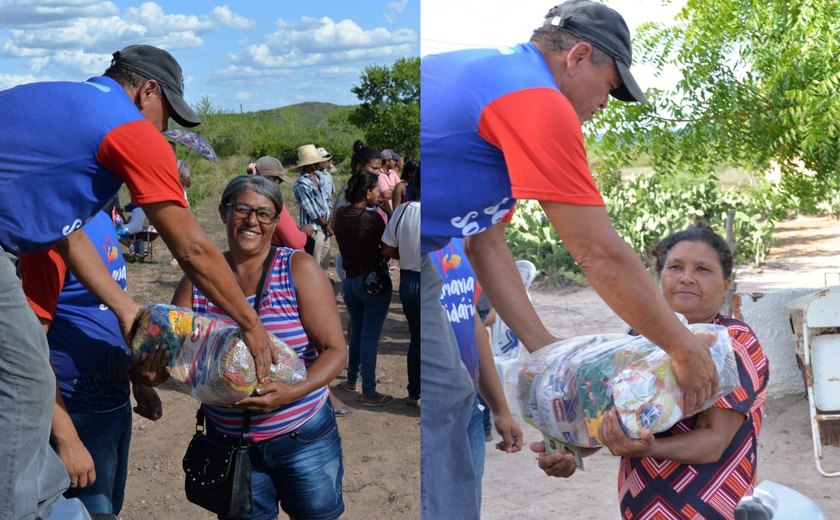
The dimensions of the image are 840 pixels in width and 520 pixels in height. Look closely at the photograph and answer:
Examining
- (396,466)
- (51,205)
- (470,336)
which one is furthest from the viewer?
(396,466)

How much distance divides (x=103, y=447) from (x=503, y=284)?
0.94 m

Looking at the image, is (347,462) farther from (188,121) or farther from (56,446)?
(188,121)

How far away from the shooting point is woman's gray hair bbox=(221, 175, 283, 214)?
1.95 meters

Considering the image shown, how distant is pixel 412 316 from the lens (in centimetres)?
197

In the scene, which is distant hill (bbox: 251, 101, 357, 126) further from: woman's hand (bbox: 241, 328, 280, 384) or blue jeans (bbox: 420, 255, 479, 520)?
blue jeans (bbox: 420, 255, 479, 520)

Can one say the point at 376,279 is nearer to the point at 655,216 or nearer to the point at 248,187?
the point at 248,187

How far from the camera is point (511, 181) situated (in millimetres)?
1336

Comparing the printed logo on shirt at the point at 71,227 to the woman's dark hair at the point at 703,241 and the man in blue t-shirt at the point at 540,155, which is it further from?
the woman's dark hair at the point at 703,241

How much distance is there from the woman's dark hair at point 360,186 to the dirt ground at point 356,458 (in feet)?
0.61

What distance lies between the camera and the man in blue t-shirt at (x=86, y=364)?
187 cm

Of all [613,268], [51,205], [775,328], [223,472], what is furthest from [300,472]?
[775,328]

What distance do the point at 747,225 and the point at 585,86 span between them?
2.33 metres

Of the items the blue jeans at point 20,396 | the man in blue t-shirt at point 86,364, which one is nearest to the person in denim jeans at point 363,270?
the man in blue t-shirt at point 86,364

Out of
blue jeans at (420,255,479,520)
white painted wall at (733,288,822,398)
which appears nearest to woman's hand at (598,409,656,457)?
blue jeans at (420,255,479,520)
